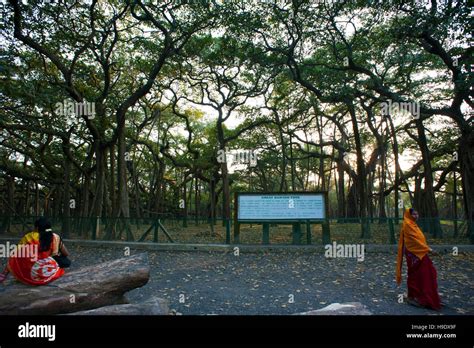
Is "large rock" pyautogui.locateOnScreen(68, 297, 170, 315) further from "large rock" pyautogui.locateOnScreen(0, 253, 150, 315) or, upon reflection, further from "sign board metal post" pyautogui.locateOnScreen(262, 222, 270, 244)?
"sign board metal post" pyautogui.locateOnScreen(262, 222, 270, 244)

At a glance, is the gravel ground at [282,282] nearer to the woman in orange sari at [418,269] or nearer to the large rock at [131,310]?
the woman in orange sari at [418,269]

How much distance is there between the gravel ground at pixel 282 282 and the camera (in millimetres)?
5020

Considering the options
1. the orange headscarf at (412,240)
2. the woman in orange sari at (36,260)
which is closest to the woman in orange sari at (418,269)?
the orange headscarf at (412,240)

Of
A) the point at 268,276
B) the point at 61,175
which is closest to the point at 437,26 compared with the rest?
the point at 268,276

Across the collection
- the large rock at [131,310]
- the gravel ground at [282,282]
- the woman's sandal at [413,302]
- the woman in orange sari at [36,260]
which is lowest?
the gravel ground at [282,282]

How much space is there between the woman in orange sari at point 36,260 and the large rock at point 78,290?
116 mm

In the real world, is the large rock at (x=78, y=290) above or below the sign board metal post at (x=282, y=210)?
below

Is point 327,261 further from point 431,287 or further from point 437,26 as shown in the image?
point 437,26

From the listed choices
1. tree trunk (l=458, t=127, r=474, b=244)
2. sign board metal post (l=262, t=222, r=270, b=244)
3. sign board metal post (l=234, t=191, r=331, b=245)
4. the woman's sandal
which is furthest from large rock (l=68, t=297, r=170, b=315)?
tree trunk (l=458, t=127, r=474, b=244)

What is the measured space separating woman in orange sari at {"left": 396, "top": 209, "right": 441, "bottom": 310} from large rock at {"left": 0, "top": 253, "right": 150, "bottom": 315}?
443 cm

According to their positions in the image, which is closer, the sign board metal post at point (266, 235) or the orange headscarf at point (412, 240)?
the orange headscarf at point (412, 240)

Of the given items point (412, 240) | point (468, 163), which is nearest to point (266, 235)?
point (412, 240)

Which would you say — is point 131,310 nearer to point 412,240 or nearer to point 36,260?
point 36,260
